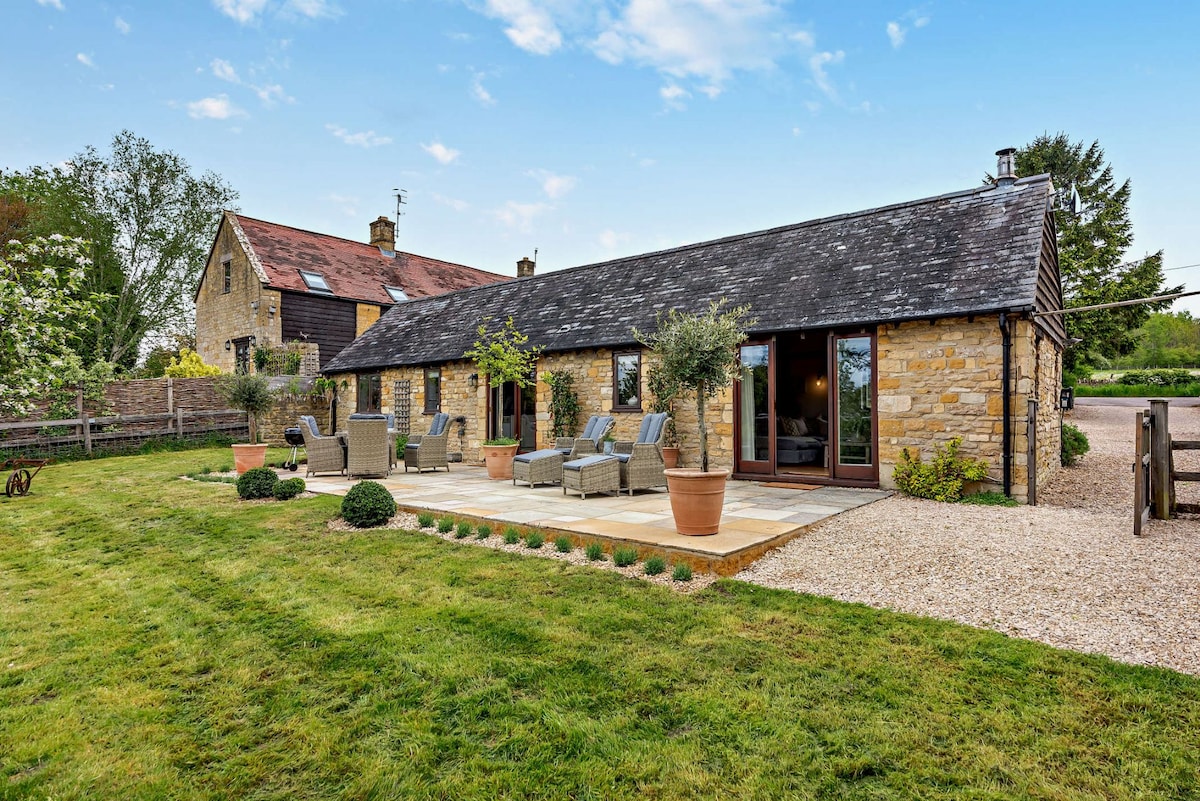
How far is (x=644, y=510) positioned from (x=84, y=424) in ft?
49.0

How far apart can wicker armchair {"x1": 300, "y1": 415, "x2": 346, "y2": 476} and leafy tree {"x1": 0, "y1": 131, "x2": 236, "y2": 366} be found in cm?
1800

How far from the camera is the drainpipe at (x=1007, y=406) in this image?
24.7 ft

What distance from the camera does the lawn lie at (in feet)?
7.03

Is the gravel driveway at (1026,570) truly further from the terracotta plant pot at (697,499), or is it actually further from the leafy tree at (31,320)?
the leafy tree at (31,320)

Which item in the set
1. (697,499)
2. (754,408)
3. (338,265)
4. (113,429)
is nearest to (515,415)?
(754,408)

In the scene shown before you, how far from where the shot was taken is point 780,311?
31.5ft

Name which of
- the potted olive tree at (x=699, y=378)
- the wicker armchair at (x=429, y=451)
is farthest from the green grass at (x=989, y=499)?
the wicker armchair at (x=429, y=451)

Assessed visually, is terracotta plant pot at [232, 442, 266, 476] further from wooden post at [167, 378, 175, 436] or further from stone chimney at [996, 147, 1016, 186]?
stone chimney at [996, 147, 1016, 186]

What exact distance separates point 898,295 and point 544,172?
1224cm

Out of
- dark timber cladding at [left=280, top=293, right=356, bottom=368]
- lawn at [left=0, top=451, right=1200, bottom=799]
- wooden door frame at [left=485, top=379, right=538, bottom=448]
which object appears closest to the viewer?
lawn at [left=0, top=451, right=1200, bottom=799]

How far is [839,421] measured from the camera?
354 inches

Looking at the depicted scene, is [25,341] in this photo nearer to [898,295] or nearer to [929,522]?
[929,522]

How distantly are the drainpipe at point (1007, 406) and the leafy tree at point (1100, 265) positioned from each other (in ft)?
58.8

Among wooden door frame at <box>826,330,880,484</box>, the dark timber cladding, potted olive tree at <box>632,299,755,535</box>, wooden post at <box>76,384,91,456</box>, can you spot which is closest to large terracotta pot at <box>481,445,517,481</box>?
potted olive tree at <box>632,299,755,535</box>
